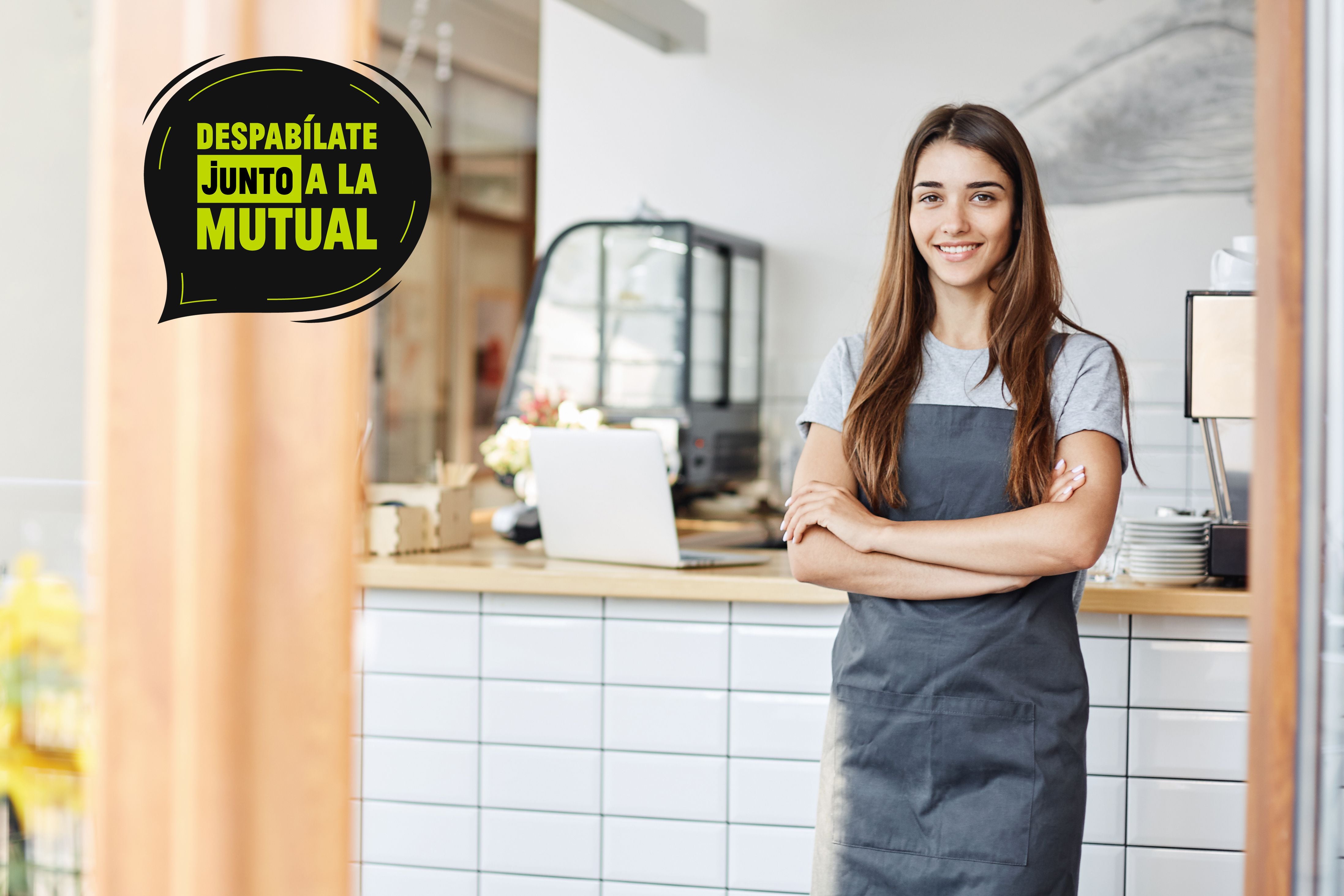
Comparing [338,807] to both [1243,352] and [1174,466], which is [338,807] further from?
[1174,466]

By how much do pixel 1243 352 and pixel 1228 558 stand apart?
38cm

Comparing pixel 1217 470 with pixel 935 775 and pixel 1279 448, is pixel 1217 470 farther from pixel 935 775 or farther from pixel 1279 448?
pixel 1279 448

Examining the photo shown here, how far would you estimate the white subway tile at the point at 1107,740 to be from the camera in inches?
87.4

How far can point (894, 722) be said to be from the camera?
1680 mm

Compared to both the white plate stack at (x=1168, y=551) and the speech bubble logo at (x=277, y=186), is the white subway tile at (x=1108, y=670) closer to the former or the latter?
the white plate stack at (x=1168, y=551)

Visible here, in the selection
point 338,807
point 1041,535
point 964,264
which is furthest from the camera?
point 964,264

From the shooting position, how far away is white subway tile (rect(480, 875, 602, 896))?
94.5 inches

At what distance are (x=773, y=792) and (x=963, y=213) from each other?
Result: 3.92 ft

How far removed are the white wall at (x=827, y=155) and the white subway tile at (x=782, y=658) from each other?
180 centimetres

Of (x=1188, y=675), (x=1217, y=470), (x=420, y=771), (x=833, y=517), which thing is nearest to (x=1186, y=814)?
(x=1188, y=675)

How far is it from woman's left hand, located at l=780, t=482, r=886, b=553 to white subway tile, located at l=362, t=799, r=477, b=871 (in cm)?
110

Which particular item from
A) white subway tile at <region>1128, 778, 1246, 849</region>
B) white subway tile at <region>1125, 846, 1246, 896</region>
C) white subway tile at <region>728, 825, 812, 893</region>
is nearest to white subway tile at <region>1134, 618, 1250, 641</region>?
white subway tile at <region>1128, 778, 1246, 849</region>

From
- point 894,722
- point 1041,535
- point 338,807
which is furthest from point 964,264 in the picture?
point 338,807

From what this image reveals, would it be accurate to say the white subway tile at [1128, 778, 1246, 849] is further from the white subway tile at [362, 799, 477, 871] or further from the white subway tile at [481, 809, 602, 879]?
the white subway tile at [362, 799, 477, 871]
